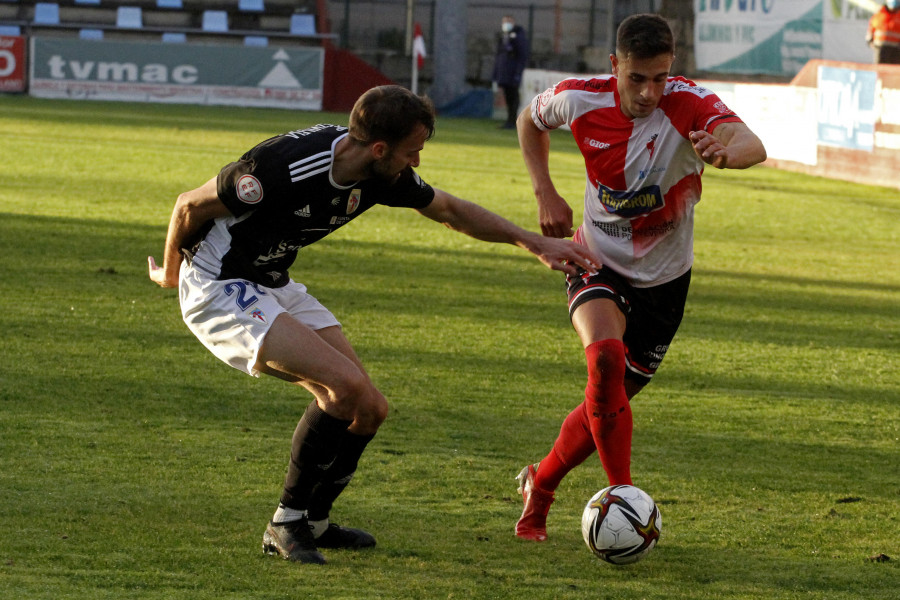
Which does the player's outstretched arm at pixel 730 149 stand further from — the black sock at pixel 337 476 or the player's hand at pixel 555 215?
the black sock at pixel 337 476

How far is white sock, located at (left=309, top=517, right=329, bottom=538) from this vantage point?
14.5 feet

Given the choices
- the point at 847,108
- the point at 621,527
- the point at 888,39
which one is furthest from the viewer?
the point at 888,39

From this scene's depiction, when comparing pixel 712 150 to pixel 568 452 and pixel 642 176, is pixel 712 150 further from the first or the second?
pixel 568 452

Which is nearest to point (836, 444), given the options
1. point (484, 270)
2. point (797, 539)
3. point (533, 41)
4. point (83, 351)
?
point (797, 539)

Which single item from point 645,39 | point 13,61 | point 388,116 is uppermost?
point 645,39

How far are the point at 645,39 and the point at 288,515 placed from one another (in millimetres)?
2049

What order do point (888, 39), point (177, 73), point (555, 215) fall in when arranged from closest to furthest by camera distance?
point (555, 215) → point (888, 39) → point (177, 73)

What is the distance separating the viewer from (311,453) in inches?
171

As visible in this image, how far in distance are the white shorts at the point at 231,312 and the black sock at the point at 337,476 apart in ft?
1.33

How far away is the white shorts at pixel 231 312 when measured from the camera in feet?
13.9

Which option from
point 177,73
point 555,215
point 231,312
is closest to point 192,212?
point 231,312

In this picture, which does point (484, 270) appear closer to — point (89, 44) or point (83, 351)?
point (83, 351)

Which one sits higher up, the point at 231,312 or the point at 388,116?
the point at 388,116

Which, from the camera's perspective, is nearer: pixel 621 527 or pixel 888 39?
pixel 621 527
